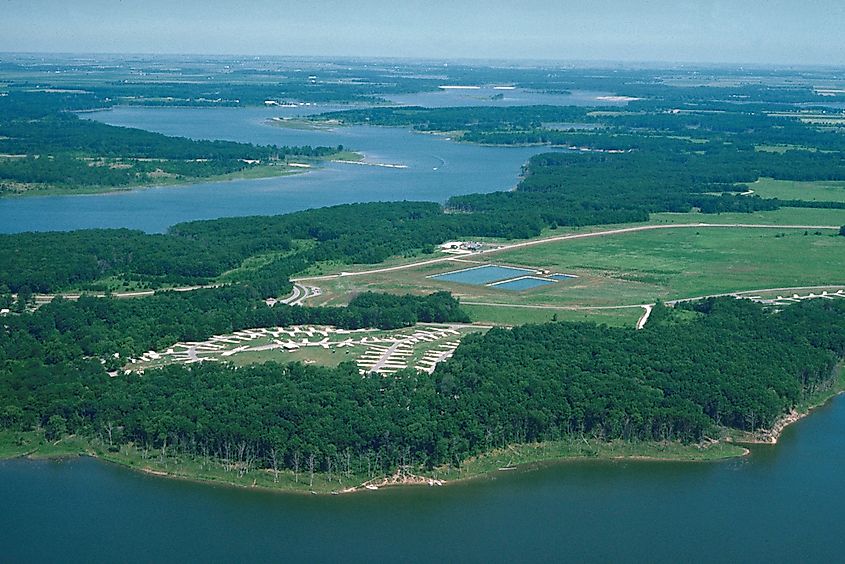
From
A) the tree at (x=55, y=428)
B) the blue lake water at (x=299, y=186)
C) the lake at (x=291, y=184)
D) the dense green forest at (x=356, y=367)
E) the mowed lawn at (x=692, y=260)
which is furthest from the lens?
the lake at (x=291, y=184)

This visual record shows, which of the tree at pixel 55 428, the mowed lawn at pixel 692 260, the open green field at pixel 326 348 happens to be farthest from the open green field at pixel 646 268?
the tree at pixel 55 428

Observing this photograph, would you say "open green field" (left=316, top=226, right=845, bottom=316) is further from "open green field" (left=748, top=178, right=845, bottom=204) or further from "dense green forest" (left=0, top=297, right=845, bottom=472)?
"open green field" (left=748, top=178, right=845, bottom=204)

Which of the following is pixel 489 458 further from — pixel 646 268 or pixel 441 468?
pixel 646 268

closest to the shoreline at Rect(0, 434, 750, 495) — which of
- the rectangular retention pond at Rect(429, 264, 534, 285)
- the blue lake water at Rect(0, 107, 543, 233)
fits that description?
the rectangular retention pond at Rect(429, 264, 534, 285)

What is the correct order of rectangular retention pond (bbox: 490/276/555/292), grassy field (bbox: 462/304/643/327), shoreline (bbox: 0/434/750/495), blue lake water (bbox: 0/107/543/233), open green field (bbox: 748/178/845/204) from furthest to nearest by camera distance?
open green field (bbox: 748/178/845/204), blue lake water (bbox: 0/107/543/233), rectangular retention pond (bbox: 490/276/555/292), grassy field (bbox: 462/304/643/327), shoreline (bbox: 0/434/750/495)

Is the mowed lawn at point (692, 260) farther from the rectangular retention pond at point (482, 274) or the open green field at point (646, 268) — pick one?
the rectangular retention pond at point (482, 274)
